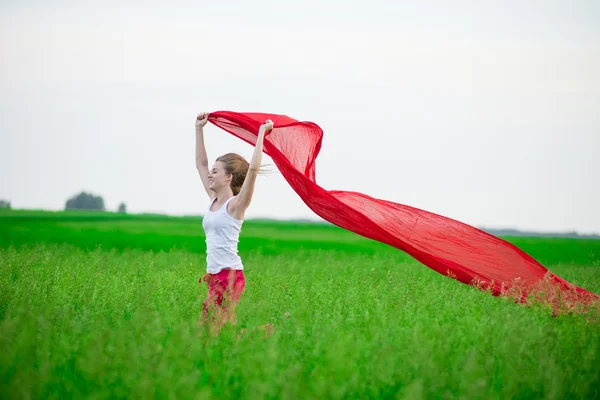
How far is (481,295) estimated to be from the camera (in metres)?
Answer: 8.10

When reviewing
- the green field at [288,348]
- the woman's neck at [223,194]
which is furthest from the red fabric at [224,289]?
the woman's neck at [223,194]

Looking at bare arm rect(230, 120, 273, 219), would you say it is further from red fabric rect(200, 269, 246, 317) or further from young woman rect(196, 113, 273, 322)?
red fabric rect(200, 269, 246, 317)

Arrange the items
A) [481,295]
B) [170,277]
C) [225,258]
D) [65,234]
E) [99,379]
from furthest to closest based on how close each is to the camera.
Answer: [65,234]
[170,277]
[481,295]
[225,258]
[99,379]

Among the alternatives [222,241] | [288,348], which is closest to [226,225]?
[222,241]

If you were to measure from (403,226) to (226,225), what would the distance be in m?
3.09

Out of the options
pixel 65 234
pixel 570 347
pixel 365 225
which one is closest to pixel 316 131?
pixel 365 225

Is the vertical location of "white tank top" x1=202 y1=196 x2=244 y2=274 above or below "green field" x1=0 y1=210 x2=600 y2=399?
above

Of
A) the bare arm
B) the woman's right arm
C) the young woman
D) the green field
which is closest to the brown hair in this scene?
the young woman

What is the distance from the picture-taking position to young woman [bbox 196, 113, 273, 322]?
248 inches

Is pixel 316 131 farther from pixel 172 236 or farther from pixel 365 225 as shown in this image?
pixel 172 236

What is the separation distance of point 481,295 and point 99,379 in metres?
5.05

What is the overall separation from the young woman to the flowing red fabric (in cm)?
142

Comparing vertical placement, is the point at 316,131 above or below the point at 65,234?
above

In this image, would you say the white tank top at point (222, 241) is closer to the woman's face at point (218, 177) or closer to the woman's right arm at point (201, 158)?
the woman's face at point (218, 177)
